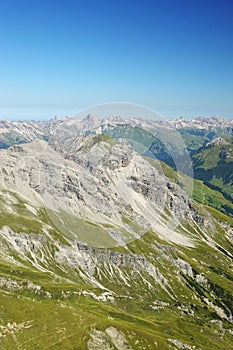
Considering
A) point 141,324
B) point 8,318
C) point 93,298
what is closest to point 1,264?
point 93,298

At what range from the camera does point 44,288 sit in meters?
178

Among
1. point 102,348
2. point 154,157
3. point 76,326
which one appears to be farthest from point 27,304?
point 154,157

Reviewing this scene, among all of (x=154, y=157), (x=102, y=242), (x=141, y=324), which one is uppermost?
(x=154, y=157)

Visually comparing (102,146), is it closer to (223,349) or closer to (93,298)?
(93,298)

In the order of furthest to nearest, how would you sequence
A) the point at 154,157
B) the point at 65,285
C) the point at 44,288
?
the point at 65,285 < the point at 44,288 < the point at 154,157

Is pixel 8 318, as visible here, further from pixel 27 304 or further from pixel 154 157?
pixel 154 157

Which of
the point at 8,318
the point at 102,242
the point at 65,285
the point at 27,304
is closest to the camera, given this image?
the point at 102,242

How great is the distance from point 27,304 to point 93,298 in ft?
245

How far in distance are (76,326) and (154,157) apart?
89754 mm

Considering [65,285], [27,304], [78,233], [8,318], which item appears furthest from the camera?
[65,285]

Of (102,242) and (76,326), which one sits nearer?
(102,242)

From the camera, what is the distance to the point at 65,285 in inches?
7589

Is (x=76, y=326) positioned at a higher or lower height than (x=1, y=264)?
higher

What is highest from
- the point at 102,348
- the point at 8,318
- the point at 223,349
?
the point at 8,318
